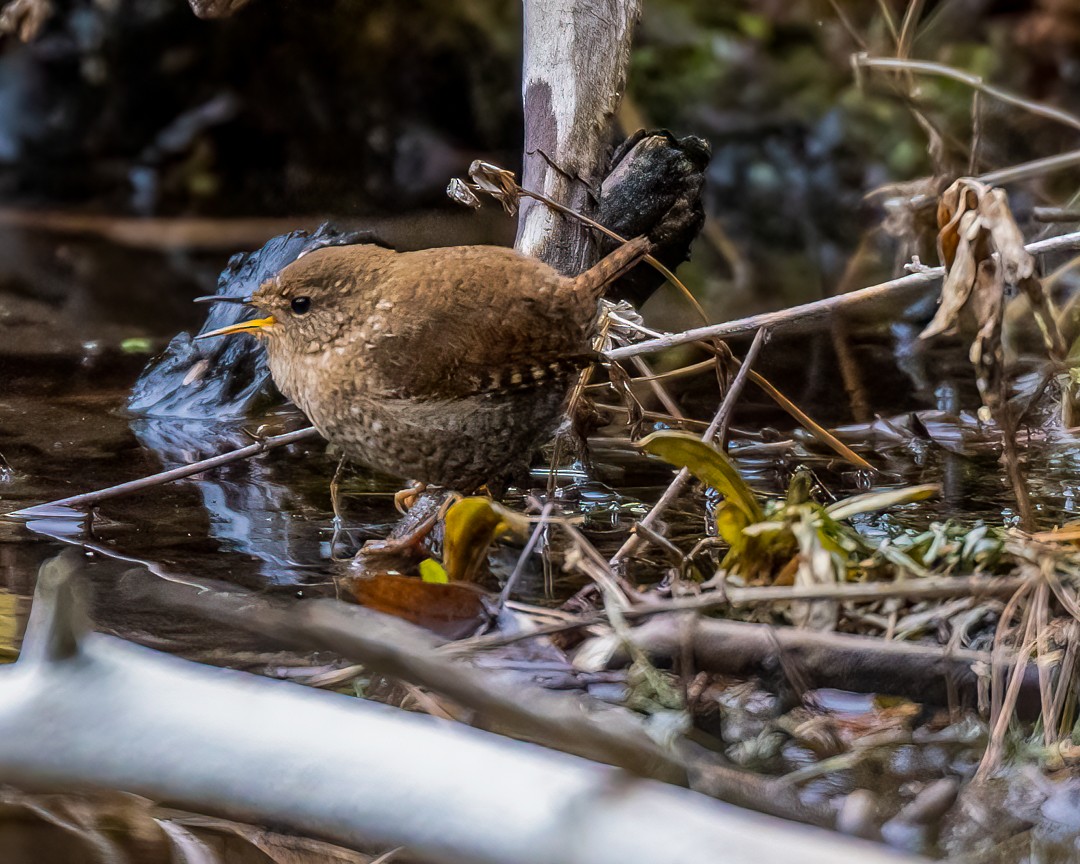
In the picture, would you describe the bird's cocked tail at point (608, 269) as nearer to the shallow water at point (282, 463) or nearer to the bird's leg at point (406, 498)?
the shallow water at point (282, 463)

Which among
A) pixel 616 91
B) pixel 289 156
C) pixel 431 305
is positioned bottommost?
pixel 289 156

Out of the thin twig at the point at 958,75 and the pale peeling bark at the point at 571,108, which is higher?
the thin twig at the point at 958,75

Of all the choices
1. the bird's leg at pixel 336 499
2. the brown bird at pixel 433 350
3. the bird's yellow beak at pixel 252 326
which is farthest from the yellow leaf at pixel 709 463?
the bird's yellow beak at pixel 252 326

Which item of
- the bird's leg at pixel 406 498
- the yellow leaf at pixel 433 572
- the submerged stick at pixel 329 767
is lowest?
the bird's leg at pixel 406 498

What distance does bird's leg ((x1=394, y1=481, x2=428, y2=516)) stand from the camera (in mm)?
3318

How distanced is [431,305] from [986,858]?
70.2 inches

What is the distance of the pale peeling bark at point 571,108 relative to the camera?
3785 mm

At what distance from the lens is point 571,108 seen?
3.84 metres

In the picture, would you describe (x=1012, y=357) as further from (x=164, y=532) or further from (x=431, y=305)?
(x=164, y=532)

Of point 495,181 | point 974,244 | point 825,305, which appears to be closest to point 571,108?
point 495,181

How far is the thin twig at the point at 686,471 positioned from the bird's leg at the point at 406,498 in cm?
66

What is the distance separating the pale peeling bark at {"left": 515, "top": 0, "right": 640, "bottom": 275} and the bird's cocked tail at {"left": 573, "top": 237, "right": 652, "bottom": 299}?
0.56 meters

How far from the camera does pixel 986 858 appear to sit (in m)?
1.73

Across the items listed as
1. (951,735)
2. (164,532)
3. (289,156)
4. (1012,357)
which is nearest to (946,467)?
(1012,357)
